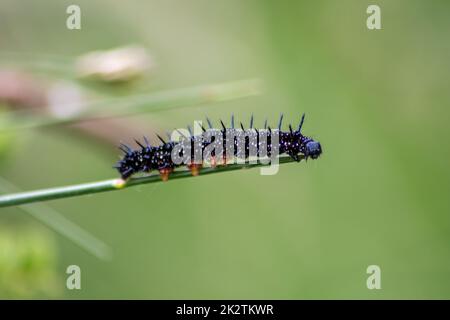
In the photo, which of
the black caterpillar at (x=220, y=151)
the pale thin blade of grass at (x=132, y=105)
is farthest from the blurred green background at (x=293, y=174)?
the pale thin blade of grass at (x=132, y=105)

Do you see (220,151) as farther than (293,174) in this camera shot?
No

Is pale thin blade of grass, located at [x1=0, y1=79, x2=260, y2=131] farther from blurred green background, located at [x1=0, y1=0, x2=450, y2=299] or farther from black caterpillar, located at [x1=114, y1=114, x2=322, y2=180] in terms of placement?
blurred green background, located at [x1=0, y1=0, x2=450, y2=299]

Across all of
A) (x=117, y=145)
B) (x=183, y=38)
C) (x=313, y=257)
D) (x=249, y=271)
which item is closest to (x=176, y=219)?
(x=249, y=271)

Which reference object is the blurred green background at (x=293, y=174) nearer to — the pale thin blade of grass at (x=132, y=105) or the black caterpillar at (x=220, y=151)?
the black caterpillar at (x=220, y=151)

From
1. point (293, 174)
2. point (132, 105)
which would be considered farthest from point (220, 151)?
point (293, 174)

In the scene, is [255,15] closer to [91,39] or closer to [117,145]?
[91,39]

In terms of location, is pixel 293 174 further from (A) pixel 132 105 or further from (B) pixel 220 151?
(A) pixel 132 105
